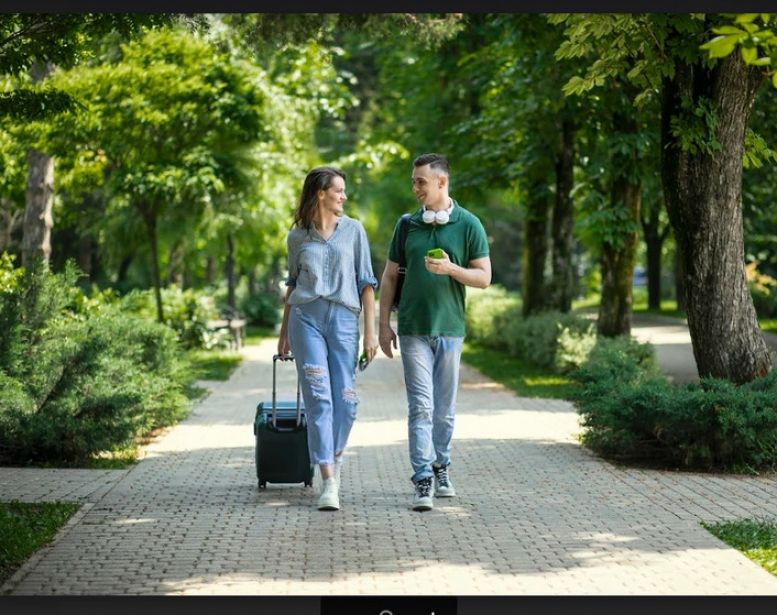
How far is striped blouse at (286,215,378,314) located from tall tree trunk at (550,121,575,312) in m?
12.4

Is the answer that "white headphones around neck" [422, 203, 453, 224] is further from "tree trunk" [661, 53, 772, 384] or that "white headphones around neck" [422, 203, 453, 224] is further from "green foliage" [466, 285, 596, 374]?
"green foliage" [466, 285, 596, 374]

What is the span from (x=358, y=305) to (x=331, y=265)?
0.32 m

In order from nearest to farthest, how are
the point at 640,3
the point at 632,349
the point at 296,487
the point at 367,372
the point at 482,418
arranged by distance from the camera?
the point at 640,3
the point at 296,487
the point at 482,418
the point at 632,349
the point at 367,372

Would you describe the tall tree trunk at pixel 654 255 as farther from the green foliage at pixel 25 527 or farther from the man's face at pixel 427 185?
the green foliage at pixel 25 527

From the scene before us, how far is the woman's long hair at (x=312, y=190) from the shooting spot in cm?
835

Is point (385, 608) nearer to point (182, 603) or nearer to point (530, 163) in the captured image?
point (182, 603)

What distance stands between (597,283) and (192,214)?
3723 cm

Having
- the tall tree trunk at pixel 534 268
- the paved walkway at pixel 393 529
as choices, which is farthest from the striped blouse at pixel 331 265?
the tall tree trunk at pixel 534 268

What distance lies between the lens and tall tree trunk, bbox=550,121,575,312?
20625mm

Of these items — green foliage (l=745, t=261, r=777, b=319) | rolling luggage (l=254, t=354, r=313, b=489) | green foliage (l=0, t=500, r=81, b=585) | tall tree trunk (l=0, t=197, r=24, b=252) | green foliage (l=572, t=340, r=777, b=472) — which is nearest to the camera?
green foliage (l=0, t=500, r=81, b=585)

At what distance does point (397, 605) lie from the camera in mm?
5766

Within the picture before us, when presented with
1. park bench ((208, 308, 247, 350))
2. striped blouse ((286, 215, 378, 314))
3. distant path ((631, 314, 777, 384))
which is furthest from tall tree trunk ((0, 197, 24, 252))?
striped blouse ((286, 215, 378, 314))

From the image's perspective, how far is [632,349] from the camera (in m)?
17.2

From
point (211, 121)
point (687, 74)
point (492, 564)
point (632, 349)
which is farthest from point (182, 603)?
point (211, 121)
